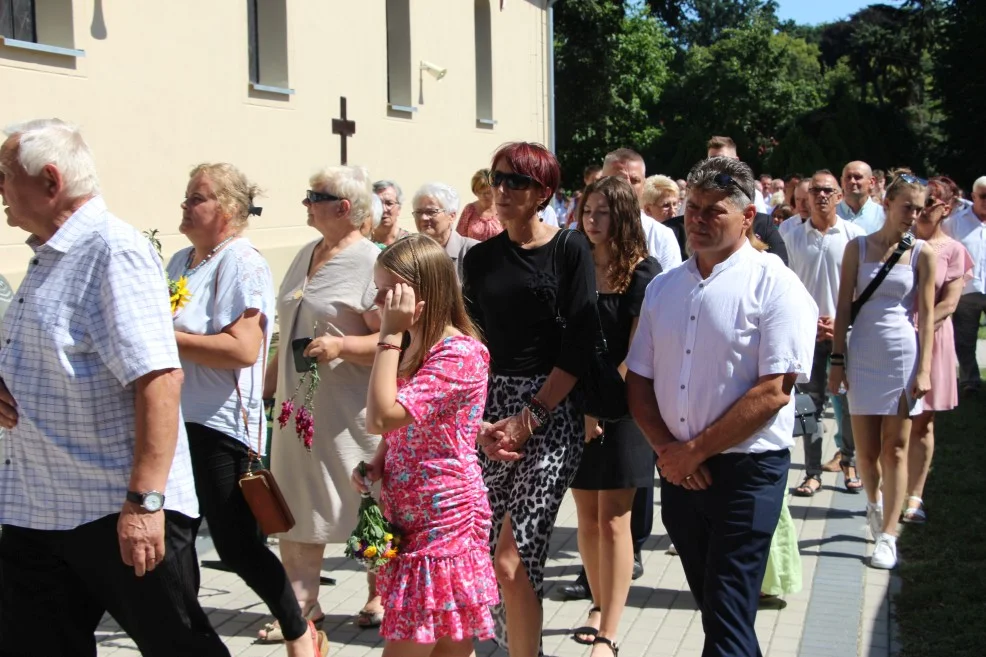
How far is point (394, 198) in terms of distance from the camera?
754cm

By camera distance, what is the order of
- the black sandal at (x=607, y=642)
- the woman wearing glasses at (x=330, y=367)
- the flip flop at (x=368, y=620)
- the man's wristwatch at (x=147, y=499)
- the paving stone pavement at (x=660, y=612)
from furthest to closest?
the flip flop at (x=368, y=620), the paving stone pavement at (x=660, y=612), the woman wearing glasses at (x=330, y=367), the black sandal at (x=607, y=642), the man's wristwatch at (x=147, y=499)

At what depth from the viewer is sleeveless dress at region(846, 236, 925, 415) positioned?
21.3ft

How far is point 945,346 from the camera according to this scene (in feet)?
24.8

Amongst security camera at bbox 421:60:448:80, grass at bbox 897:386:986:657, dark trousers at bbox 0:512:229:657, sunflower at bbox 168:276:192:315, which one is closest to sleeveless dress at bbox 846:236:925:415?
grass at bbox 897:386:986:657

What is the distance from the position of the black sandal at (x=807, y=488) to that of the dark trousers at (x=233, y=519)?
15.2 feet

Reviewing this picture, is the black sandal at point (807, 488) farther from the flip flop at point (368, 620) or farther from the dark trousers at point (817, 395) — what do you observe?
the flip flop at point (368, 620)

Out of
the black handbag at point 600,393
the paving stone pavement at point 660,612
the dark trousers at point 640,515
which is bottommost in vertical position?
the paving stone pavement at point 660,612

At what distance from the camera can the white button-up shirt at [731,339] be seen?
3766 mm

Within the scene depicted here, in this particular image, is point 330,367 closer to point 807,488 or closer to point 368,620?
point 368,620

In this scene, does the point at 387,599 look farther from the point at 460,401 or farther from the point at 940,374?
the point at 940,374

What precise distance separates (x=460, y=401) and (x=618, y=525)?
4.84 feet

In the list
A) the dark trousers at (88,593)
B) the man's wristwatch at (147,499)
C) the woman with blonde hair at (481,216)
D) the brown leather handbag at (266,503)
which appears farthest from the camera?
the woman with blonde hair at (481,216)

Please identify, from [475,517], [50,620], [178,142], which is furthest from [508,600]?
[178,142]

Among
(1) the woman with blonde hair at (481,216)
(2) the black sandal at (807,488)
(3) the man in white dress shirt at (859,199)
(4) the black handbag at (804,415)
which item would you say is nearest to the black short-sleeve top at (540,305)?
(4) the black handbag at (804,415)
